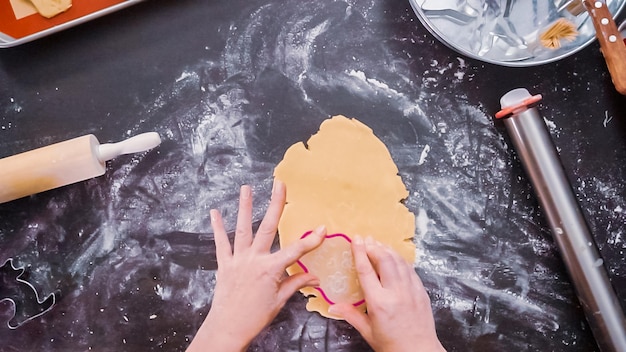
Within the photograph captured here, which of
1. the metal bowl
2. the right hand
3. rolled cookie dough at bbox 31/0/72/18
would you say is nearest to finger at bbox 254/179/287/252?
the right hand

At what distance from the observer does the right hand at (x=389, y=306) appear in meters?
0.82

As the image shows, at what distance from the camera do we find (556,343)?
911 millimetres

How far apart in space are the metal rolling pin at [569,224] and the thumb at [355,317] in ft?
1.08

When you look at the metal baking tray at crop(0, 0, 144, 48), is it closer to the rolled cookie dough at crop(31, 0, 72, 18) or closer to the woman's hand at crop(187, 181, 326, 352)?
the rolled cookie dough at crop(31, 0, 72, 18)

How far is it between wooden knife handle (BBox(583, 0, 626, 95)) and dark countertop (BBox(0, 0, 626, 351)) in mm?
111

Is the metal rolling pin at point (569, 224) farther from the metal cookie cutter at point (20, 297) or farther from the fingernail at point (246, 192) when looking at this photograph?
the metal cookie cutter at point (20, 297)

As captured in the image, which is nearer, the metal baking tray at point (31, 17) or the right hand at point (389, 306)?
the right hand at point (389, 306)

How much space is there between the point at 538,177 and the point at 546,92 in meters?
0.15

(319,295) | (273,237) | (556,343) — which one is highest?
(273,237)

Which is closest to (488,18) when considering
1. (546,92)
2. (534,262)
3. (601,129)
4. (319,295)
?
(546,92)

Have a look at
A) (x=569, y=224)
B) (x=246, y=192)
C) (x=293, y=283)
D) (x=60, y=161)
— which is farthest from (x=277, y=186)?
(x=569, y=224)

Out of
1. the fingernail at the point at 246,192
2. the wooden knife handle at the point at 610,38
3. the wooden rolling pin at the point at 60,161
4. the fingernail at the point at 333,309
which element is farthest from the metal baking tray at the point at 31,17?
the wooden knife handle at the point at 610,38

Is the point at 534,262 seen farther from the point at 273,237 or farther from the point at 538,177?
A: the point at 273,237

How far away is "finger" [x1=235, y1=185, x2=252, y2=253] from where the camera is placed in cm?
86
